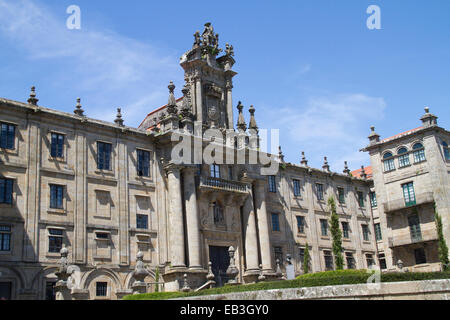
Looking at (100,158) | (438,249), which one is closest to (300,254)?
(438,249)

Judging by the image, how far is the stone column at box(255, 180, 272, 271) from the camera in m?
41.4

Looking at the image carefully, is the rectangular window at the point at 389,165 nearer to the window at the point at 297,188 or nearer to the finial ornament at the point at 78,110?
the window at the point at 297,188

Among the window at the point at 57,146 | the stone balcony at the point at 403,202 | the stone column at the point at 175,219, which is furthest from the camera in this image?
the stone balcony at the point at 403,202

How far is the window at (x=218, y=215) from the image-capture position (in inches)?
1604

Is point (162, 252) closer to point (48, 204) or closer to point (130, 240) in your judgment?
point (130, 240)

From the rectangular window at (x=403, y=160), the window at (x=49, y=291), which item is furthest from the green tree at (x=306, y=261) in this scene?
the window at (x=49, y=291)

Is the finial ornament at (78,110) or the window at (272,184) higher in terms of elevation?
the finial ornament at (78,110)

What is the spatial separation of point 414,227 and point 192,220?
24921 millimetres

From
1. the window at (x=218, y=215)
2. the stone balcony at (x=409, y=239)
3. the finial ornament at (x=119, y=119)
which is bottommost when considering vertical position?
the stone balcony at (x=409, y=239)

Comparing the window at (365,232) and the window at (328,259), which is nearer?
the window at (328,259)

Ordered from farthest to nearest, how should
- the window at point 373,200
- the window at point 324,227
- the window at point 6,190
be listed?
1. the window at point 373,200
2. the window at point 324,227
3. the window at point 6,190

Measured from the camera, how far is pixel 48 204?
33.0m

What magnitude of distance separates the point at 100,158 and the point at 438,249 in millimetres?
31404

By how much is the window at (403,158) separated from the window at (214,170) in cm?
2166
